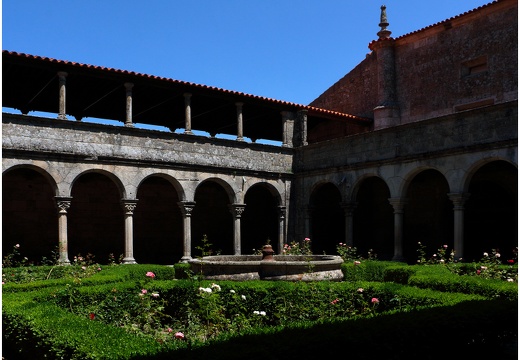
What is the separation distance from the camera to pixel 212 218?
20656mm

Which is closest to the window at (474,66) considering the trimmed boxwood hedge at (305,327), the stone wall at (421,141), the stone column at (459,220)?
the stone wall at (421,141)

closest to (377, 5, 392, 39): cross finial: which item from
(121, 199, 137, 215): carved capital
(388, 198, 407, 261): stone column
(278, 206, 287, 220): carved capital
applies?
(278, 206, 287, 220): carved capital

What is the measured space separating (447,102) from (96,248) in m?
13.6

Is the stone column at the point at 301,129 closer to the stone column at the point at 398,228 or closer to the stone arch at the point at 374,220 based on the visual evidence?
the stone arch at the point at 374,220

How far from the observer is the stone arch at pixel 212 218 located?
2019 cm

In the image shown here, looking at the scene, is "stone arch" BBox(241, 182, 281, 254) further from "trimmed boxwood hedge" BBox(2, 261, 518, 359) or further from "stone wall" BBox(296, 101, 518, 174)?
"trimmed boxwood hedge" BBox(2, 261, 518, 359)

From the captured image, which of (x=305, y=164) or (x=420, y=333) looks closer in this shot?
(x=420, y=333)

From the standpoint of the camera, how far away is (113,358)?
393 centimetres

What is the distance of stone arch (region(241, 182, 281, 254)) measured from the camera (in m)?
21.2

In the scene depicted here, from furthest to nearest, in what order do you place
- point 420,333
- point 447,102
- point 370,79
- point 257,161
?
point 370,79, point 447,102, point 257,161, point 420,333

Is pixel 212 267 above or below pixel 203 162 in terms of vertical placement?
below

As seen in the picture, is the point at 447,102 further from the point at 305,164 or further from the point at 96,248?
the point at 96,248

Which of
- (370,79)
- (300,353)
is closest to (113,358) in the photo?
(300,353)

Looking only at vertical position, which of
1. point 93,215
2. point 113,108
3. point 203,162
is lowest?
point 93,215
